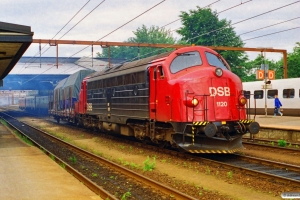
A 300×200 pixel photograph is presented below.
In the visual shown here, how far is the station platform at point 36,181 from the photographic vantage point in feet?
28.0

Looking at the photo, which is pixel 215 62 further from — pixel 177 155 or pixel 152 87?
pixel 177 155

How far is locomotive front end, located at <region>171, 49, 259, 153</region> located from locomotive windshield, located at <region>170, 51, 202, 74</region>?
33 centimetres

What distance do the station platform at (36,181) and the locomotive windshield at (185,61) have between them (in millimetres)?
5129

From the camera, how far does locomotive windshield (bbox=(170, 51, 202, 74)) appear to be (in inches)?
556

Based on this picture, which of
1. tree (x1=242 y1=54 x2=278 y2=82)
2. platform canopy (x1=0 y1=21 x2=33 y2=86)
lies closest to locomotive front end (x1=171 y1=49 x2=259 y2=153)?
platform canopy (x1=0 y1=21 x2=33 y2=86)

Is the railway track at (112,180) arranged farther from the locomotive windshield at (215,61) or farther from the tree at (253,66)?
the tree at (253,66)

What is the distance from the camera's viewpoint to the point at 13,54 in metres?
19.1

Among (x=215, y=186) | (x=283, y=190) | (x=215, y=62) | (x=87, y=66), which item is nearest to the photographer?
(x=283, y=190)

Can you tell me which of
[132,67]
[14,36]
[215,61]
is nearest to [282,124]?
[215,61]

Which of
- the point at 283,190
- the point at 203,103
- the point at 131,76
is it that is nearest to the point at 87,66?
the point at 131,76

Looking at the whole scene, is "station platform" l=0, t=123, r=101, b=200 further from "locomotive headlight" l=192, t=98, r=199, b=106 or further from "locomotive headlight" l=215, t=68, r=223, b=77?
"locomotive headlight" l=215, t=68, r=223, b=77

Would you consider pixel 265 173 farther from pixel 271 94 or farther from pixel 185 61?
pixel 271 94

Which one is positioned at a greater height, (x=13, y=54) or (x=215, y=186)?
(x=13, y=54)

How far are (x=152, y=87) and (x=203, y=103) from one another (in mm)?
2503
